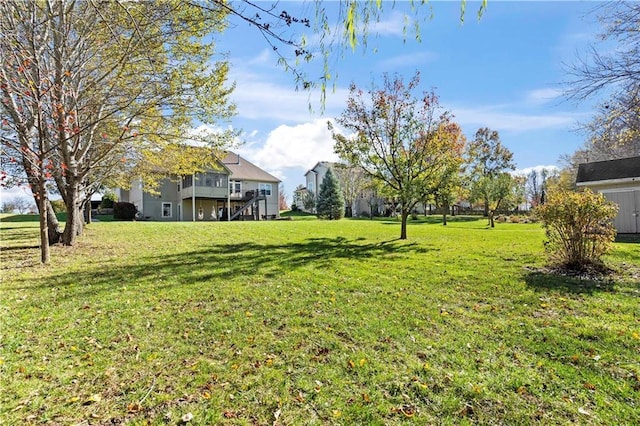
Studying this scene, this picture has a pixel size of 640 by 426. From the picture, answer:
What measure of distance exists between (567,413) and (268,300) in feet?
13.3

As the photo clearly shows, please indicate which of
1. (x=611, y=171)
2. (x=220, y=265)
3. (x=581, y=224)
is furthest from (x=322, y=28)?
(x=611, y=171)

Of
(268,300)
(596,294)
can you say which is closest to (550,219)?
(596,294)

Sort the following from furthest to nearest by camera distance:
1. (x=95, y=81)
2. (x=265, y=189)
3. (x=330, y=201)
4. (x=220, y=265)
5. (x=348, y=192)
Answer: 1. (x=348, y=192)
2. (x=265, y=189)
3. (x=330, y=201)
4. (x=95, y=81)
5. (x=220, y=265)

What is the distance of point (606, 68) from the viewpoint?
7844mm

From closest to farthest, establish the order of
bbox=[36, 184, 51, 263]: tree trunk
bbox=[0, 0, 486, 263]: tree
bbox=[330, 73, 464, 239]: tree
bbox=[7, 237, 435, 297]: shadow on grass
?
1. bbox=[7, 237, 435, 297]: shadow on grass
2. bbox=[0, 0, 486, 263]: tree
3. bbox=[36, 184, 51, 263]: tree trunk
4. bbox=[330, 73, 464, 239]: tree

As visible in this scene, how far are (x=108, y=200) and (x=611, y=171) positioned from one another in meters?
39.2

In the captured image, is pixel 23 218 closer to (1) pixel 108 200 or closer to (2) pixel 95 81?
(1) pixel 108 200

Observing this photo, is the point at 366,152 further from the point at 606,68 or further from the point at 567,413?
the point at 567,413

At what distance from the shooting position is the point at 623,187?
1708 centimetres

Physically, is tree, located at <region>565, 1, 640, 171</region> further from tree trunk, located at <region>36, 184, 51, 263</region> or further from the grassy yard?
tree trunk, located at <region>36, 184, 51, 263</region>

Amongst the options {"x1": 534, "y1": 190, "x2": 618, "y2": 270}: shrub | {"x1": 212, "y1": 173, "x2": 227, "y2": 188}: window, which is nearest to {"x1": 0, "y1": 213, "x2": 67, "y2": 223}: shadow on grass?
{"x1": 212, "y1": 173, "x2": 227, "y2": 188}: window

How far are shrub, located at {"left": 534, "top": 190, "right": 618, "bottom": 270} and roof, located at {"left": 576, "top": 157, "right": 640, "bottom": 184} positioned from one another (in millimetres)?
13116

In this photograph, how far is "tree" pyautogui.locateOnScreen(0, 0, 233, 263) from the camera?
7.15 metres

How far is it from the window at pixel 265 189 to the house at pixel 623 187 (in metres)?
28.5
